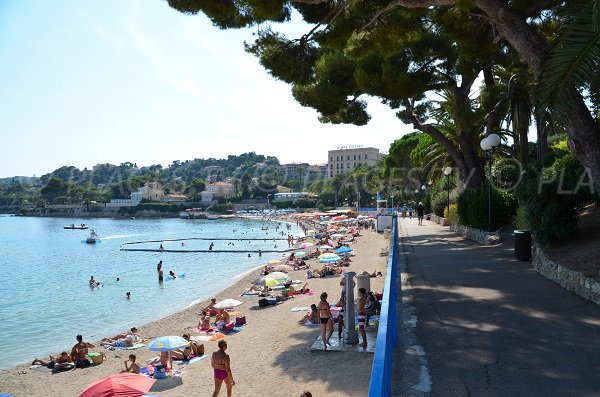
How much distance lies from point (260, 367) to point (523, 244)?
22.5 ft

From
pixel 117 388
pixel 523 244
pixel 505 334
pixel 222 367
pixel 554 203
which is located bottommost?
pixel 117 388

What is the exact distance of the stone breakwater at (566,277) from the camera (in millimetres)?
7208

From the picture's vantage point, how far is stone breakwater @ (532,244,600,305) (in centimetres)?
721

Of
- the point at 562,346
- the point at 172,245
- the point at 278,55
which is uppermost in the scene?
the point at 278,55

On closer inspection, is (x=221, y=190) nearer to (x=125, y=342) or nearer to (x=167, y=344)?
(x=125, y=342)

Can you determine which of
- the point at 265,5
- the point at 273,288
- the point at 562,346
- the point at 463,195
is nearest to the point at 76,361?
the point at 273,288

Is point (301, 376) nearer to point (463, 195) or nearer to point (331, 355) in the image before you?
point (331, 355)

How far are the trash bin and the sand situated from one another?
4998 millimetres

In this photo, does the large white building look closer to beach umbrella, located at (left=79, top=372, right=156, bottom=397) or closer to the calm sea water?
the calm sea water

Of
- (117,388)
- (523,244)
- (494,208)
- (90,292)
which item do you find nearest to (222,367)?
(117,388)

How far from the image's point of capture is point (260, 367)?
32.9 ft

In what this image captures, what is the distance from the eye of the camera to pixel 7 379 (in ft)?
40.8

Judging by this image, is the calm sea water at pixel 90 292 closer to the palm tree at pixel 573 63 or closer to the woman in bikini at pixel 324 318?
the woman in bikini at pixel 324 318

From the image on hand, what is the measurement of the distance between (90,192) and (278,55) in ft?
585
